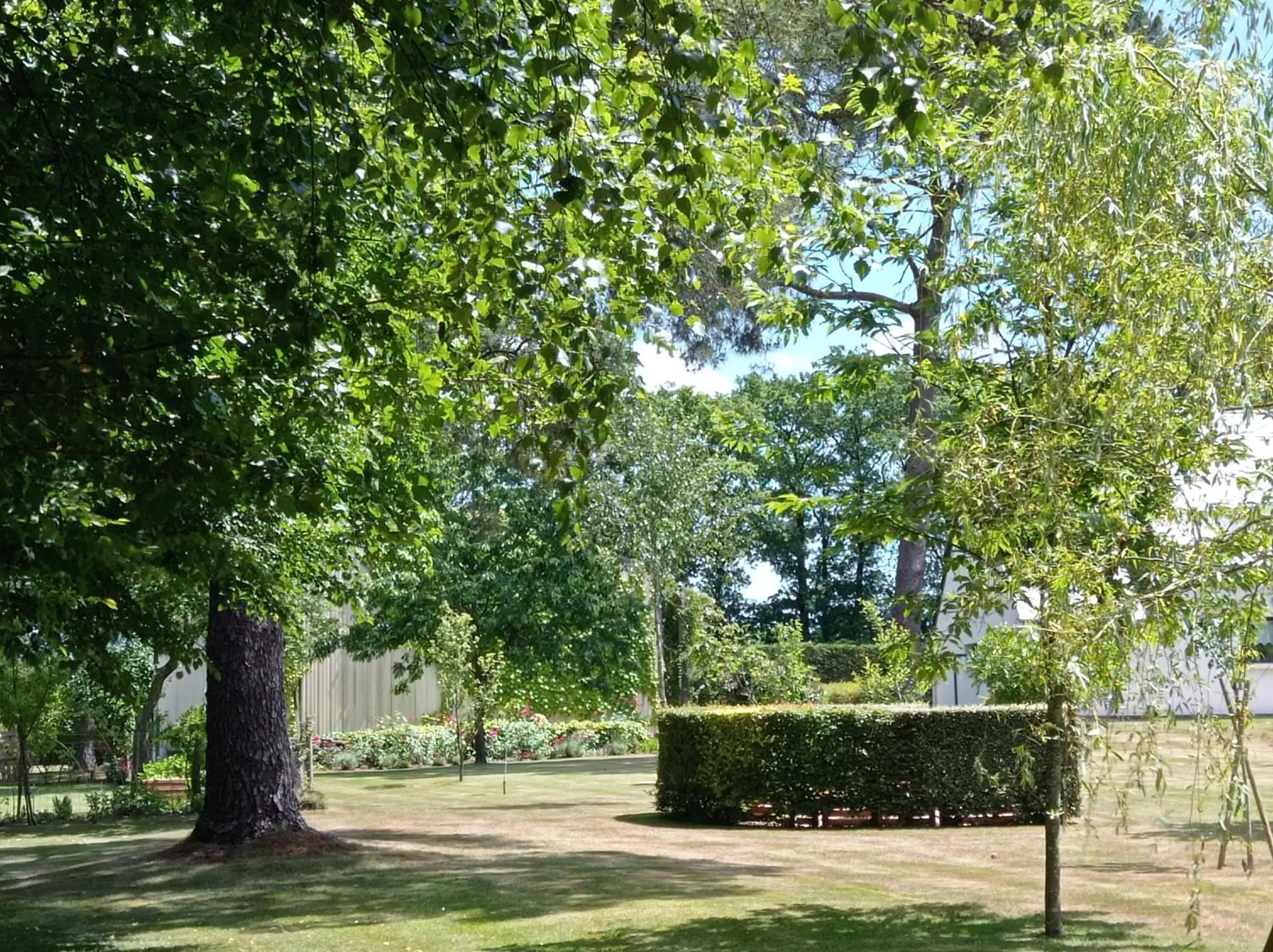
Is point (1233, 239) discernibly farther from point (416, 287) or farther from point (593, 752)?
point (593, 752)

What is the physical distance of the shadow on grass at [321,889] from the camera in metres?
10.6

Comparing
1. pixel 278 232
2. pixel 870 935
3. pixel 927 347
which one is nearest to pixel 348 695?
pixel 870 935

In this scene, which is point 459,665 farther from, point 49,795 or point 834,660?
point 834,660

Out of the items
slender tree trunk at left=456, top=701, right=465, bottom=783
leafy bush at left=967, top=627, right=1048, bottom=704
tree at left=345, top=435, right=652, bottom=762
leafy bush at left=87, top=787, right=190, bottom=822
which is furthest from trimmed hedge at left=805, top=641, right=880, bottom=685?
leafy bush at left=967, top=627, right=1048, bottom=704

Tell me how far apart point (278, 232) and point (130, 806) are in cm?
1555

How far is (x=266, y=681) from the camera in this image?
1464 cm

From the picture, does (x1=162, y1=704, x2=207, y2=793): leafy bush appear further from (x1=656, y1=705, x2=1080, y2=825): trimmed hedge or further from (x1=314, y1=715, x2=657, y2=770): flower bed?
(x1=656, y1=705, x2=1080, y2=825): trimmed hedge

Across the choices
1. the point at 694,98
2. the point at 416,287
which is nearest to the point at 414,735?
the point at 416,287

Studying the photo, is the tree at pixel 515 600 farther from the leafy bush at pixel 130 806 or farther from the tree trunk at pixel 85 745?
the leafy bush at pixel 130 806

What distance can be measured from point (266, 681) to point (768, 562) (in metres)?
43.2

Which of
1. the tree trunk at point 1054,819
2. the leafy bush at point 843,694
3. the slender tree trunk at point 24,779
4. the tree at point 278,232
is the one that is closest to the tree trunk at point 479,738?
the leafy bush at point 843,694

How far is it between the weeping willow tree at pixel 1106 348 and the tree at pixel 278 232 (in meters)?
1.65

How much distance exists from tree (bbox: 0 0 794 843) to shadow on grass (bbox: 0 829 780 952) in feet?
10.7

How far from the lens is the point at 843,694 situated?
32312 mm
